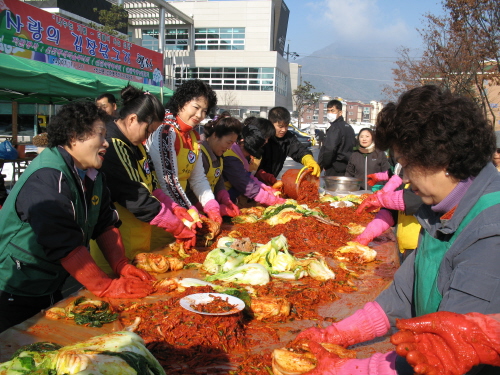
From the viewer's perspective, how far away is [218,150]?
14.8 ft

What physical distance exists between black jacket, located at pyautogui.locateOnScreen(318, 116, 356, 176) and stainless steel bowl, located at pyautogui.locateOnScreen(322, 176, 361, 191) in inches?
45.0

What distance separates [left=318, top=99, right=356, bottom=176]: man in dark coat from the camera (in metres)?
7.67

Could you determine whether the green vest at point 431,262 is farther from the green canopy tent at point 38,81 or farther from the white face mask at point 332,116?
the green canopy tent at point 38,81

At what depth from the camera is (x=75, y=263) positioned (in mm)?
2252

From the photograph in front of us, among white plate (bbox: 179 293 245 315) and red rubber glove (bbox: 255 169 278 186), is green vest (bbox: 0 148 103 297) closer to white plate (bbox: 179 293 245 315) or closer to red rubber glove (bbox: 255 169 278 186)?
white plate (bbox: 179 293 245 315)

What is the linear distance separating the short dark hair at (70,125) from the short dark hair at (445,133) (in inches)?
67.7

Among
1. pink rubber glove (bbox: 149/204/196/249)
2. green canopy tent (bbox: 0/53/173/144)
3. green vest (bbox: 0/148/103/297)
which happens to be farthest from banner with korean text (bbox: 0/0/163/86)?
green vest (bbox: 0/148/103/297)


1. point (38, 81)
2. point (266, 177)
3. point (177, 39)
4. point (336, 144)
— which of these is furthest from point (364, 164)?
point (177, 39)

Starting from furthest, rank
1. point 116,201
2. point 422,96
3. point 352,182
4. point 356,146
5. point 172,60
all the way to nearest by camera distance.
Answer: point 172,60 < point 356,146 < point 352,182 < point 116,201 < point 422,96

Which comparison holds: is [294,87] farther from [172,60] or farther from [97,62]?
[97,62]

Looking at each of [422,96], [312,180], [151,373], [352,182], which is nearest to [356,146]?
[352,182]

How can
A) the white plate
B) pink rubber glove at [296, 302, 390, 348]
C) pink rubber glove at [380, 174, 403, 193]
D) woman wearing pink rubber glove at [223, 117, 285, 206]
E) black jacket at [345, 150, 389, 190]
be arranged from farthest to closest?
black jacket at [345, 150, 389, 190] < woman wearing pink rubber glove at [223, 117, 285, 206] < pink rubber glove at [380, 174, 403, 193] < the white plate < pink rubber glove at [296, 302, 390, 348]

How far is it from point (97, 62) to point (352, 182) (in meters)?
12.5

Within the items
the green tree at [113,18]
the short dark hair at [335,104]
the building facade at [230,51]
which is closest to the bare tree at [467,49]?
the short dark hair at [335,104]
